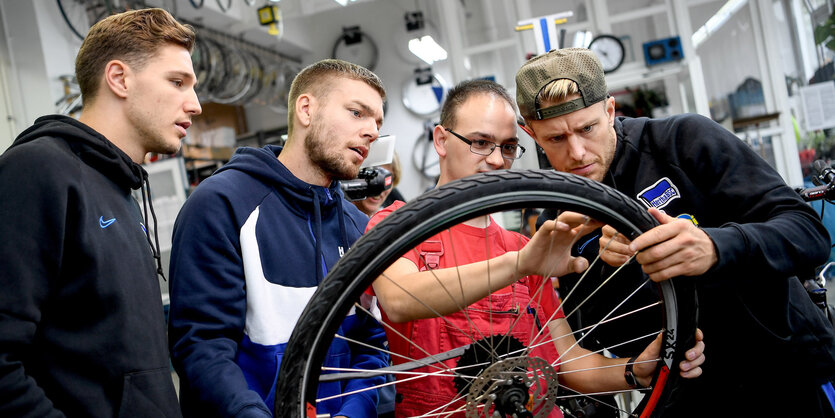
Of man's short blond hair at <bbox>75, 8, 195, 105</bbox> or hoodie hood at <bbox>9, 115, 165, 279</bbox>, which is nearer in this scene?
hoodie hood at <bbox>9, 115, 165, 279</bbox>

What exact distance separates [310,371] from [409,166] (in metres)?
8.84

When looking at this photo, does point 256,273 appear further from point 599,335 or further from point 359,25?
point 359,25

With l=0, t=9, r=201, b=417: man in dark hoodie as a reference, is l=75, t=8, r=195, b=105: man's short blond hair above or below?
above

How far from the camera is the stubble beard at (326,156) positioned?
5.08 ft

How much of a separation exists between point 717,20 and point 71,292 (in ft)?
27.6

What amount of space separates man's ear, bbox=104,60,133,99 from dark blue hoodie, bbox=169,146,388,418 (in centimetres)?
26

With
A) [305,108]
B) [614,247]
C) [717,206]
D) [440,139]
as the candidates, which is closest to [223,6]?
[305,108]

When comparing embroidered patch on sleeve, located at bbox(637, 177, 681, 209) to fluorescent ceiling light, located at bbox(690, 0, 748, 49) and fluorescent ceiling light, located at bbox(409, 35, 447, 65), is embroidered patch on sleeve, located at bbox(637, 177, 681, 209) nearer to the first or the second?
fluorescent ceiling light, located at bbox(690, 0, 748, 49)

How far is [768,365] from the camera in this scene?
1363mm

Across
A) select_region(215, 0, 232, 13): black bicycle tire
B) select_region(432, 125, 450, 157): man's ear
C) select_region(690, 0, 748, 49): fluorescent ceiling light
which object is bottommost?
select_region(432, 125, 450, 157): man's ear

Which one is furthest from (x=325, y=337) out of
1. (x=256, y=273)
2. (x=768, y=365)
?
(x=768, y=365)

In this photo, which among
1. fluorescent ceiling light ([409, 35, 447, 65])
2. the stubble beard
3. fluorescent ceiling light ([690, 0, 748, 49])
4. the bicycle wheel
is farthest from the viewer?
fluorescent ceiling light ([409, 35, 447, 65])

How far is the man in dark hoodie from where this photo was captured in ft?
3.25

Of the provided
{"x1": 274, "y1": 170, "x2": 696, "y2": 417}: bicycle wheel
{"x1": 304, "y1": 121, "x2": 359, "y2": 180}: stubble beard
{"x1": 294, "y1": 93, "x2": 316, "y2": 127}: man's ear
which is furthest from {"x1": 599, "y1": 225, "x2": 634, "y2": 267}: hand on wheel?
{"x1": 294, "y1": 93, "x2": 316, "y2": 127}: man's ear
